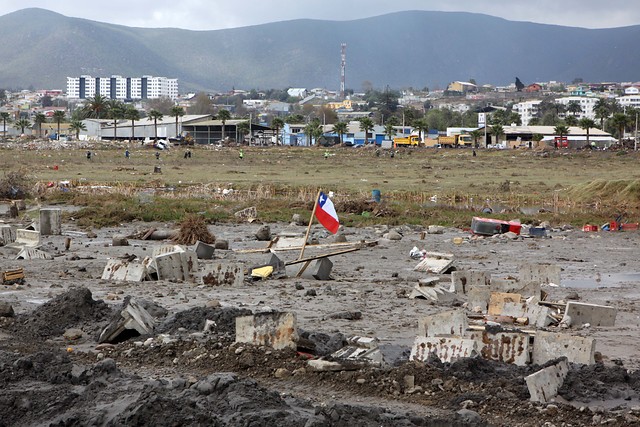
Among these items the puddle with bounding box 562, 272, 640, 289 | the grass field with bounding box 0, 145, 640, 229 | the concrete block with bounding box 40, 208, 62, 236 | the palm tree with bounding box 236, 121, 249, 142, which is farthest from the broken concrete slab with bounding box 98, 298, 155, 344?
the palm tree with bounding box 236, 121, 249, 142

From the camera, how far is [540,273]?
16.3m

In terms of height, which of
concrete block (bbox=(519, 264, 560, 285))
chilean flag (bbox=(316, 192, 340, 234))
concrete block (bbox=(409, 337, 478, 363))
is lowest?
concrete block (bbox=(519, 264, 560, 285))

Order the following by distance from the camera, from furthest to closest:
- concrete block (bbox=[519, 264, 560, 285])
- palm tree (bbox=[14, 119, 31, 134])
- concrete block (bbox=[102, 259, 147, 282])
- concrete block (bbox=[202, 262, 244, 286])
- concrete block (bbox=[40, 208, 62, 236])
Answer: palm tree (bbox=[14, 119, 31, 134]), concrete block (bbox=[40, 208, 62, 236]), concrete block (bbox=[519, 264, 560, 285]), concrete block (bbox=[102, 259, 147, 282]), concrete block (bbox=[202, 262, 244, 286])

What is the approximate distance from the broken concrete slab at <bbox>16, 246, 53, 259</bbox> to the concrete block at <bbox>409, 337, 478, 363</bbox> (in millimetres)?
10414

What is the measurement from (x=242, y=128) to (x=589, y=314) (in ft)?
364

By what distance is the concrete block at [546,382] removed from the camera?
8797 millimetres

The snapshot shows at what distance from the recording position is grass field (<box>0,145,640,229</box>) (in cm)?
3186

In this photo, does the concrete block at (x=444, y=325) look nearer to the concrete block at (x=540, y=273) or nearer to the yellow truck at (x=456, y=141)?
the concrete block at (x=540, y=273)

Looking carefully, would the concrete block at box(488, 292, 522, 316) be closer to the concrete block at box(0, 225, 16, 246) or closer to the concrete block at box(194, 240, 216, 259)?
the concrete block at box(194, 240, 216, 259)

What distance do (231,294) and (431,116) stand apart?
515 ft

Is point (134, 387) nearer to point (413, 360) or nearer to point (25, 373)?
point (25, 373)

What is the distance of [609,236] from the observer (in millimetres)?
25672

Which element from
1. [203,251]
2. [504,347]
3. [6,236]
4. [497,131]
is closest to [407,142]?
[497,131]

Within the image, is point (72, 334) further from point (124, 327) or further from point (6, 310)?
point (6, 310)
